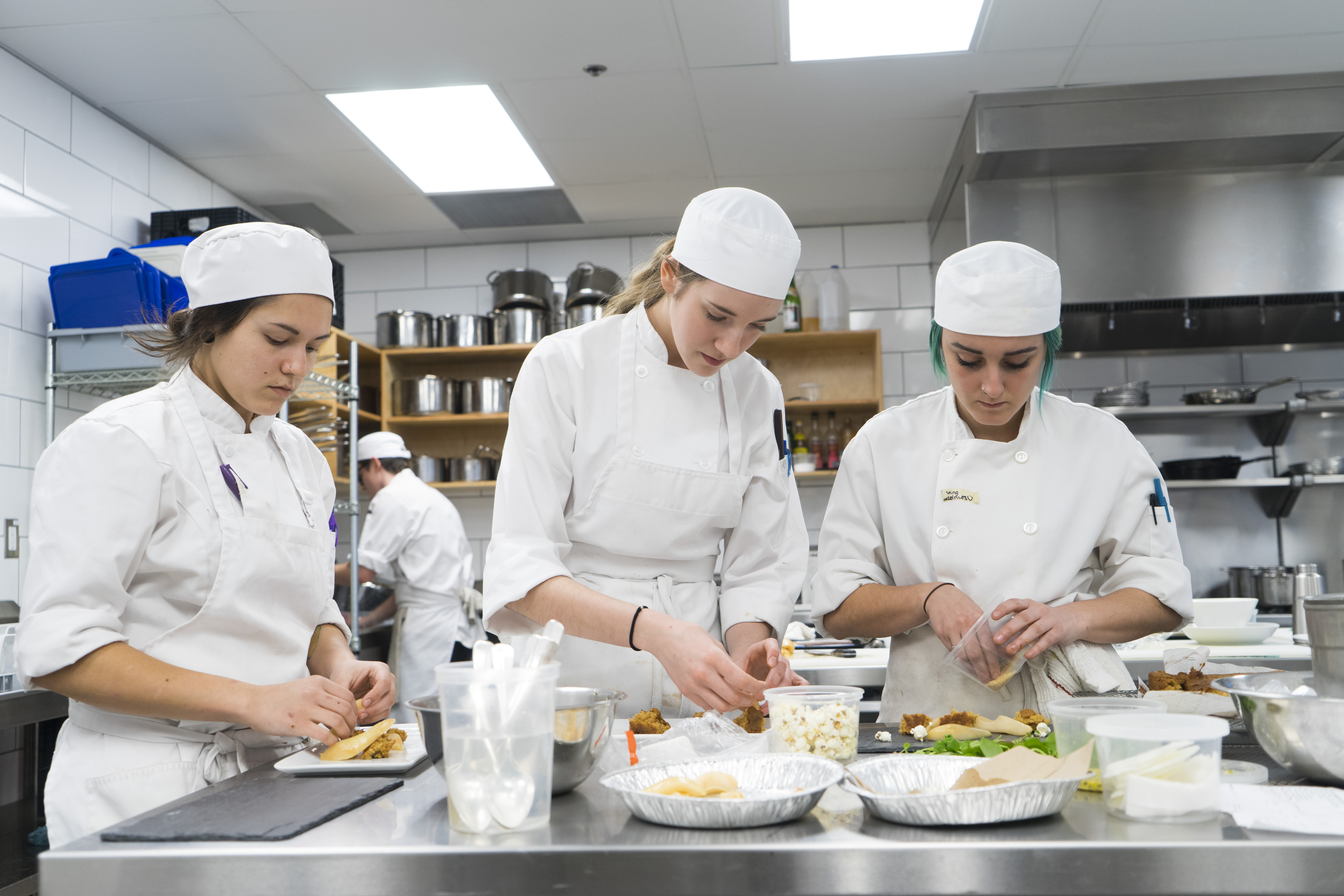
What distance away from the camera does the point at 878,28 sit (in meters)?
3.35

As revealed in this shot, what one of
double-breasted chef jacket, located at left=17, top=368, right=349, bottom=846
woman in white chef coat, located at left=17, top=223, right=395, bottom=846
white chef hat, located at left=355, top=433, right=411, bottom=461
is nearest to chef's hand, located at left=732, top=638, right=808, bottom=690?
woman in white chef coat, located at left=17, top=223, right=395, bottom=846

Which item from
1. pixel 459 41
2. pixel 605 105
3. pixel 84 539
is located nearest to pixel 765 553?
pixel 84 539

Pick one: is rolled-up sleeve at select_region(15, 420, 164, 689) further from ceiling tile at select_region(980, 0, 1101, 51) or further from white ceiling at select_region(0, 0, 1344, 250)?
ceiling tile at select_region(980, 0, 1101, 51)

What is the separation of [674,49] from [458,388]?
2.40m

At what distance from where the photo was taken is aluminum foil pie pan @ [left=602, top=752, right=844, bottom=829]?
0.88 metres

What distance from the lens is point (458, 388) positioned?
5.34 meters

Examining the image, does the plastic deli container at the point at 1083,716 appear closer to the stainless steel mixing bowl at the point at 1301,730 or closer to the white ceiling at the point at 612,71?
the stainless steel mixing bowl at the point at 1301,730

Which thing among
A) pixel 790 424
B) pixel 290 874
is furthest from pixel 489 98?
pixel 290 874

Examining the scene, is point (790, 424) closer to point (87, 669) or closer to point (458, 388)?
point (458, 388)

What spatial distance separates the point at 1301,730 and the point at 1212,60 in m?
3.41

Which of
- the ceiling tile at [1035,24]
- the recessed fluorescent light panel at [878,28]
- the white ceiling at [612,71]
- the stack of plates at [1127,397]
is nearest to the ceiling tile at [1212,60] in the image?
→ the white ceiling at [612,71]

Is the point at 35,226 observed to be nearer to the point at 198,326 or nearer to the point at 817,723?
the point at 198,326

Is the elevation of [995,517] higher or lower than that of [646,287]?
lower

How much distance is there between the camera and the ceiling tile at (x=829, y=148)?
164 inches
